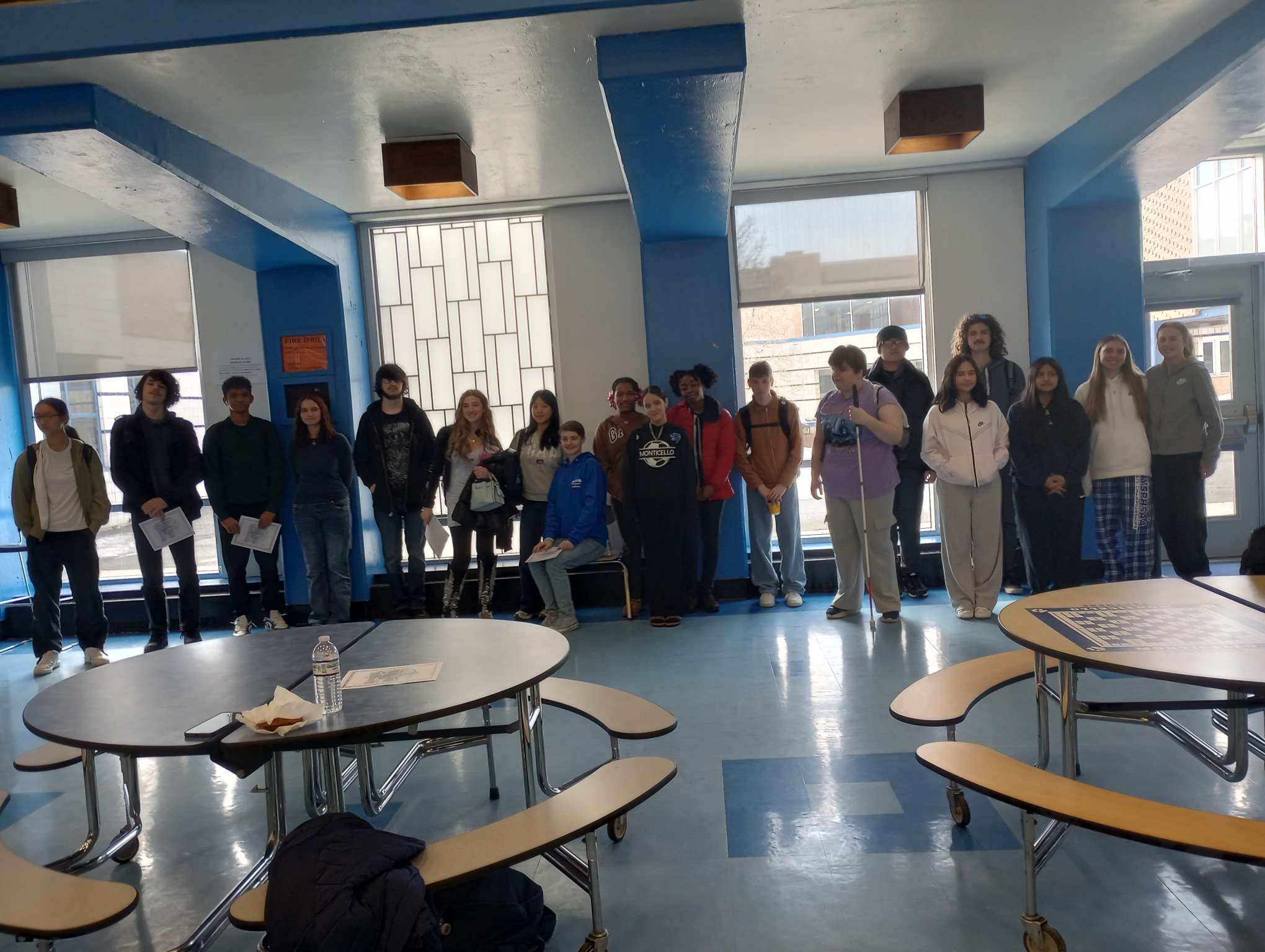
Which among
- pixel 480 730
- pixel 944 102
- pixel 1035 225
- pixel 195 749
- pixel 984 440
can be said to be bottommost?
pixel 480 730

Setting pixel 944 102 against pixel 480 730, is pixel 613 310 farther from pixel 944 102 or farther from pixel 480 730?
pixel 480 730

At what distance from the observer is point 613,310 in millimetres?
6746

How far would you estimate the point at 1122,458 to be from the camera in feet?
16.8

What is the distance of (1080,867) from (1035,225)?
Answer: 16.1ft

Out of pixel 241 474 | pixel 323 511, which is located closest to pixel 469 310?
pixel 323 511

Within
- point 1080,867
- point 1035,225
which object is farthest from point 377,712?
point 1035,225

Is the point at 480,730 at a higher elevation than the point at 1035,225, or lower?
lower

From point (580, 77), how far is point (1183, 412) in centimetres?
367

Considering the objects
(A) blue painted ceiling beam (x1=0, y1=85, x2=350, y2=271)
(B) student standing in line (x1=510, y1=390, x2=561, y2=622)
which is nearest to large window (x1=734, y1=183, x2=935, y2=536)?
(B) student standing in line (x1=510, y1=390, x2=561, y2=622)

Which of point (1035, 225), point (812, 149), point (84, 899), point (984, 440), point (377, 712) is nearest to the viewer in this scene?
point (84, 899)

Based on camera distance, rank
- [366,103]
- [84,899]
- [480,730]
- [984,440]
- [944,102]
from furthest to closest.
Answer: [984,440] < [944,102] < [366,103] < [480,730] < [84,899]

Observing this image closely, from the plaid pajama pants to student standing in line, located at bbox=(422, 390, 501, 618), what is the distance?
11.8 ft

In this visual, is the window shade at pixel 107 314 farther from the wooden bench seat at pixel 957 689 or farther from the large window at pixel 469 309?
the wooden bench seat at pixel 957 689

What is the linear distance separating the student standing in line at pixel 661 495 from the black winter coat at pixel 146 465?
2.79 m
